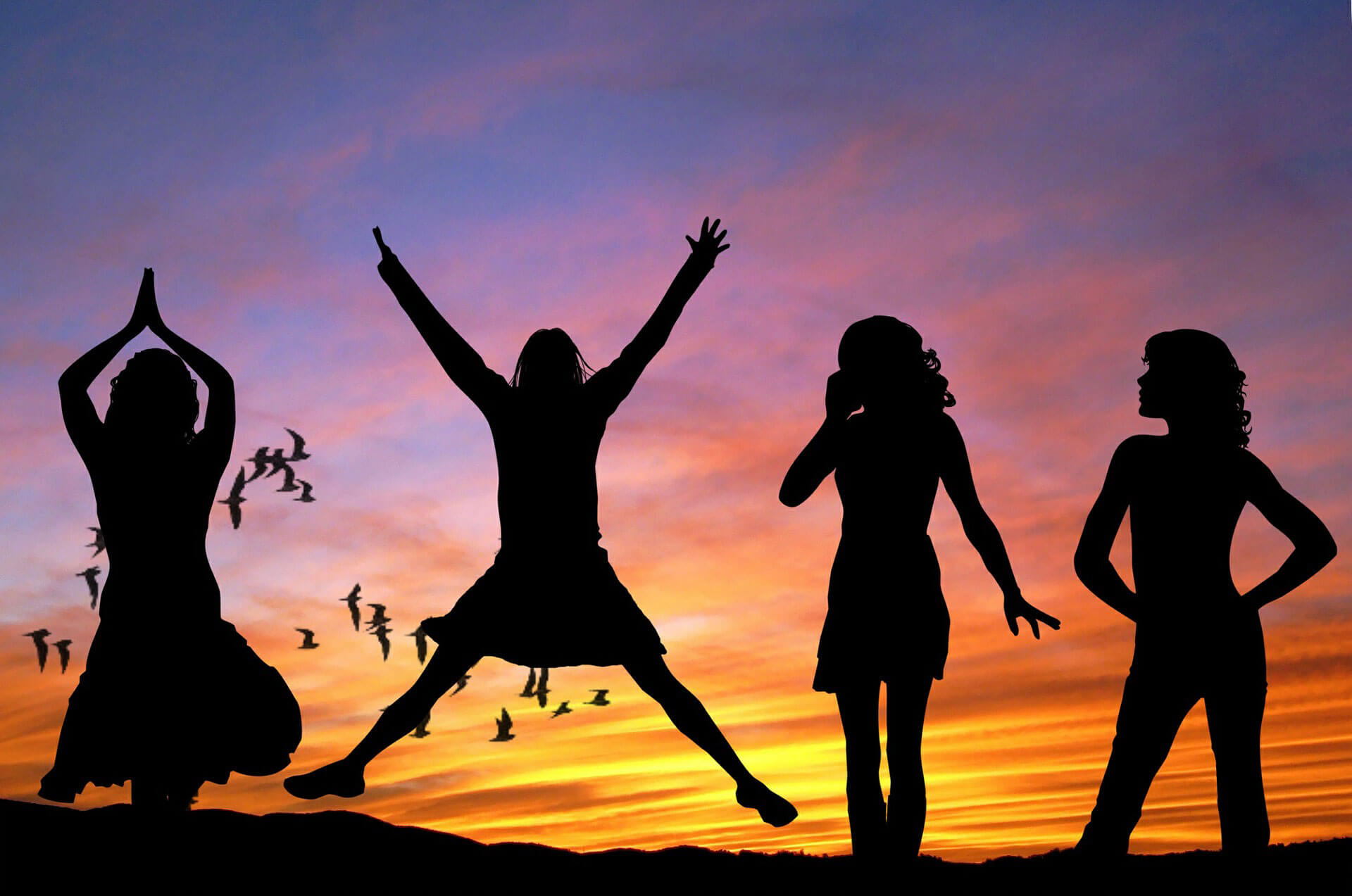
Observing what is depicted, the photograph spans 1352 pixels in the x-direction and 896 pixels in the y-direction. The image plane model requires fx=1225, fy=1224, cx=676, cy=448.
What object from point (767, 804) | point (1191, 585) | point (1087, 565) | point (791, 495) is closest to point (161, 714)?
point (767, 804)

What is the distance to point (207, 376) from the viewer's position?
21.6 feet

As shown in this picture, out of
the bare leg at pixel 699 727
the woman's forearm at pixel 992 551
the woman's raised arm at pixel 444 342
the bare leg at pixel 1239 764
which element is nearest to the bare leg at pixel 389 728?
the bare leg at pixel 699 727

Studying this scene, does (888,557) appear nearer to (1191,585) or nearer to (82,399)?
(1191,585)

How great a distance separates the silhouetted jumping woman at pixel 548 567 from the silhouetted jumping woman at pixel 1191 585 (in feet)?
5.77

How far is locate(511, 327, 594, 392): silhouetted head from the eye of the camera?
6.62 m

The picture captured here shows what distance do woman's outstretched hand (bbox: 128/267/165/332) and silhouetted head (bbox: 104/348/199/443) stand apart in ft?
0.65

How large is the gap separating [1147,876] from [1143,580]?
1763mm

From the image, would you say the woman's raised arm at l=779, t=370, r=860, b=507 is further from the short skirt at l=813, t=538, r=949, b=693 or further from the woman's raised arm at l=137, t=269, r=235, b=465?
the woman's raised arm at l=137, t=269, r=235, b=465

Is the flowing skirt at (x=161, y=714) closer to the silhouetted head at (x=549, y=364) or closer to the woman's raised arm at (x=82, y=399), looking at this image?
the woman's raised arm at (x=82, y=399)

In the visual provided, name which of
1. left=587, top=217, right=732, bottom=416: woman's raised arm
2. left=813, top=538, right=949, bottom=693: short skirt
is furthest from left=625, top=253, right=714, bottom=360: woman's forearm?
left=813, top=538, right=949, bottom=693: short skirt

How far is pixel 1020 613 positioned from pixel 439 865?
11.7 feet

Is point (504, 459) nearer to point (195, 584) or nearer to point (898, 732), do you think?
point (195, 584)

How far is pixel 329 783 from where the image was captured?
20.2 feet

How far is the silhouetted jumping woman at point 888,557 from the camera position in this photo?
5.88m
